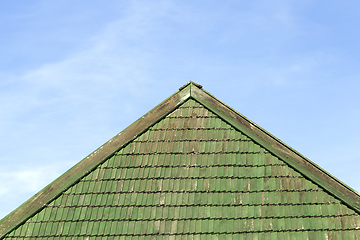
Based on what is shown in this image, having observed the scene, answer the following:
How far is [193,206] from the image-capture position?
8.87 metres

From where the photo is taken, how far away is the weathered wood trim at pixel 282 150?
9.05 meters

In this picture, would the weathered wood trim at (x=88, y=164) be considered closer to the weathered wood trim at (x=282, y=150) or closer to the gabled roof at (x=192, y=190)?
the gabled roof at (x=192, y=190)

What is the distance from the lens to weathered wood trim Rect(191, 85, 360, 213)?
905 cm

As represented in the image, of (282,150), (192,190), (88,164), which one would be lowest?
(192,190)

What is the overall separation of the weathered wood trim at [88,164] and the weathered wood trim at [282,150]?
0.62 meters

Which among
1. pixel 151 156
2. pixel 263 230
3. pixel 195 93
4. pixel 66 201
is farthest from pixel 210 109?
pixel 66 201

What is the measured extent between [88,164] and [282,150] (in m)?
4.63

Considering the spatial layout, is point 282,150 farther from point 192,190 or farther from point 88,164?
point 88,164

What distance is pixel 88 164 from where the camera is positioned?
31.8ft

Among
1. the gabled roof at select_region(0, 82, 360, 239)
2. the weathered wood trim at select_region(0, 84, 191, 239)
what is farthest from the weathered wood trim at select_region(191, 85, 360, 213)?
the weathered wood trim at select_region(0, 84, 191, 239)

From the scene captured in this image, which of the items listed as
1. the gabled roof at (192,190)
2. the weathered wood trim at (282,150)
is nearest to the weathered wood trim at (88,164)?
the gabled roof at (192,190)

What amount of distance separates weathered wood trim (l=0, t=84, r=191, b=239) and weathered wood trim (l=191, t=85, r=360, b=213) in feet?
2.04

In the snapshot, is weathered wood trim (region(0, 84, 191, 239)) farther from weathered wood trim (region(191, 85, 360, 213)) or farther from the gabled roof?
weathered wood trim (region(191, 85, 360, 213))

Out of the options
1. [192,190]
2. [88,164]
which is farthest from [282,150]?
[88,164]
